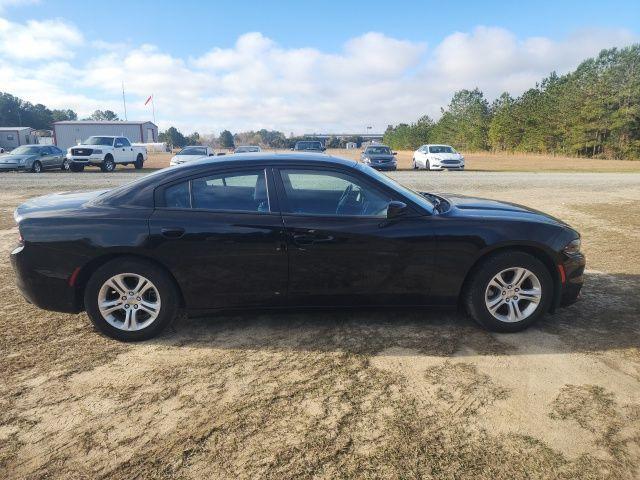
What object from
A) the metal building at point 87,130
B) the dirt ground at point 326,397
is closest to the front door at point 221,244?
the dirt ground at point 326,397

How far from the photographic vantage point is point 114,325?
12.1 ft

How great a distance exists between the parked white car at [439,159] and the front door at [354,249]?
23.6 metres


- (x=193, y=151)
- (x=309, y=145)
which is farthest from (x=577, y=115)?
(x=193, y=151)

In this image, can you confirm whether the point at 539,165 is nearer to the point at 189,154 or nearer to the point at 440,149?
the point at 440,149

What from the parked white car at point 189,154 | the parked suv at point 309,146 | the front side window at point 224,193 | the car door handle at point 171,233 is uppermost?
the parked suv at point 309,146

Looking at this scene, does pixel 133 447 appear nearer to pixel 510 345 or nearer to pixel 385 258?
pixel 385 258

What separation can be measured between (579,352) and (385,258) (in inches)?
66.3

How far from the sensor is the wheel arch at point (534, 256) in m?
3.81

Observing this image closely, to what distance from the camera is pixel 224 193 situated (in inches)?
149

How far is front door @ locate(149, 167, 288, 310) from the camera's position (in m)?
3.61

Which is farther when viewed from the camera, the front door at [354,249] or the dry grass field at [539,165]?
the dry grass field at [539,165]

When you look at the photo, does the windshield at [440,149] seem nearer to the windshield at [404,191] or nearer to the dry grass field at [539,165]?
the dry grass field at [539,165]

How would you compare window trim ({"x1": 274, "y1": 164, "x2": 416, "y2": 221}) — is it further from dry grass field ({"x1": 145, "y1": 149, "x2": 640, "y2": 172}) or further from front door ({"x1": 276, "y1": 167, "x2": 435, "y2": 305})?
dry grass field ({"x1": 145, "y1": 149, "x2": 640, "y2": 172})

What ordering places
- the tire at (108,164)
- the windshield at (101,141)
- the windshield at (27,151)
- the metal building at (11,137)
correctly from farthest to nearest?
the metal building at (11,137), the windshield at (101,141), the tire at (108,164), the windshield at (27,151)
